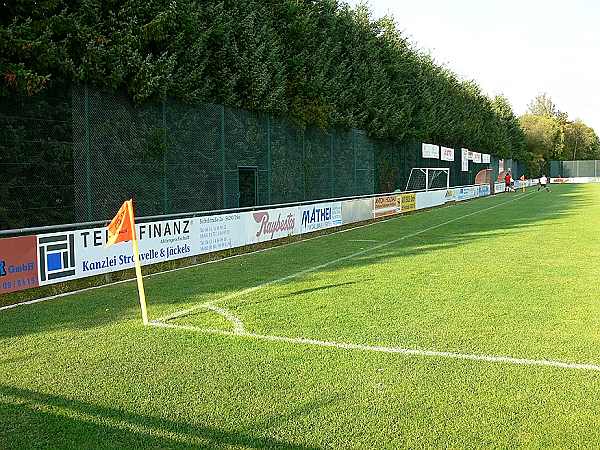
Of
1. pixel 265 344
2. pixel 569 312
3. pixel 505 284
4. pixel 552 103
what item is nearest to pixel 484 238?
pixel 505 284

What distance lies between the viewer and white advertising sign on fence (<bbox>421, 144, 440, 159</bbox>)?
39031 millimetres

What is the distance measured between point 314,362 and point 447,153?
40485 mm

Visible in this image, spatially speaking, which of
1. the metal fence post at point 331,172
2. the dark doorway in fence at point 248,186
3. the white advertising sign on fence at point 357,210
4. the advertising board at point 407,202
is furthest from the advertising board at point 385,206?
the dark doorway in fence at point 248,186

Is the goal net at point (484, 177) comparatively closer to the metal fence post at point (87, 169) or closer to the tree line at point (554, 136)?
the tree line at point (554, 136)

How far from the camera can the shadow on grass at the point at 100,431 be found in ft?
14.6

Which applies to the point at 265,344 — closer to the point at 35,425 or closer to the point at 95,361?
the point at 95,361

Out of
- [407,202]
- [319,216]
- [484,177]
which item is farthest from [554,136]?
[319,216]

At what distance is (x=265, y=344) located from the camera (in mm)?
6961

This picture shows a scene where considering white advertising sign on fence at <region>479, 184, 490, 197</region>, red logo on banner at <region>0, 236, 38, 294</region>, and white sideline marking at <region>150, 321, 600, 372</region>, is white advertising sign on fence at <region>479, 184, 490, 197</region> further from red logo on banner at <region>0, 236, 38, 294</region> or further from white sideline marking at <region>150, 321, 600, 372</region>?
white sideline marking at <region>150, 321, 600, 372</region>

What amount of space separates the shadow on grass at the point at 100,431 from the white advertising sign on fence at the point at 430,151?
3530 centimetres

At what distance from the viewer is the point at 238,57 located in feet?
66.5

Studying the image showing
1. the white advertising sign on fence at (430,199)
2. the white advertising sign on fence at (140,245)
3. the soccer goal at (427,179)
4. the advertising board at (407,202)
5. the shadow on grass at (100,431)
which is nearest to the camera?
the shadow on grass at (100,431)

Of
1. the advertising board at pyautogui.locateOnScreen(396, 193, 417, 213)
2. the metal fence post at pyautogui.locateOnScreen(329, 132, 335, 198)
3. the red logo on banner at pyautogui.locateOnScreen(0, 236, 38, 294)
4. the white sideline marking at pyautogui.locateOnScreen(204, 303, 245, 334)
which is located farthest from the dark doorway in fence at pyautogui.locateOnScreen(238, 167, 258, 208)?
the advertising board at pyautogui.locateOnScreen(396, 193, 417, 213)

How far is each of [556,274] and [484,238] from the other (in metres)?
6.58
